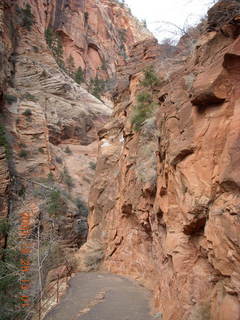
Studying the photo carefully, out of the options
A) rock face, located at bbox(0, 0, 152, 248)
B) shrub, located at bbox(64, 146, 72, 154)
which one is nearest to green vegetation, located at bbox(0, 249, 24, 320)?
rock face, located at bbox(0, 0, 152, 248)

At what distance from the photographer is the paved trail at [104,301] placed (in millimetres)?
7027

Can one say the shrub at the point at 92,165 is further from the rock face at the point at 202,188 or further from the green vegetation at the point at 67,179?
the rock face at the point at 202,188

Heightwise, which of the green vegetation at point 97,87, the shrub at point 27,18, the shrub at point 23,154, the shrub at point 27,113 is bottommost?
the shrub at point 23,154

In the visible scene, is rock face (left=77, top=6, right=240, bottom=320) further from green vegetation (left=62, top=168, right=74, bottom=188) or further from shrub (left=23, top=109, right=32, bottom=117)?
shrub (left=23, top=109, right=32, bottom=117)

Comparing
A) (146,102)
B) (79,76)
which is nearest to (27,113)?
(146,102)

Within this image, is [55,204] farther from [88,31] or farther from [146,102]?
[88,31]

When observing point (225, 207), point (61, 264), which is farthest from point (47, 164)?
point (225, 207)

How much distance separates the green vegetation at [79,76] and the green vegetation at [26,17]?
9.82 metres

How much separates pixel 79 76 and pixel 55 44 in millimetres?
6203

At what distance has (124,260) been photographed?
11.6 meters

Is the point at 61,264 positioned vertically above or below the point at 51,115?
below

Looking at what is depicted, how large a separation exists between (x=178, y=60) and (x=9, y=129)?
1893 centimetres

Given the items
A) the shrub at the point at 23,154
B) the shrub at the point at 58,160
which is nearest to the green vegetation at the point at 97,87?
the shrub at the point at 58,160

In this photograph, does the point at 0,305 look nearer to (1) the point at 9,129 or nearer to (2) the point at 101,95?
(1) the point at 9,129
